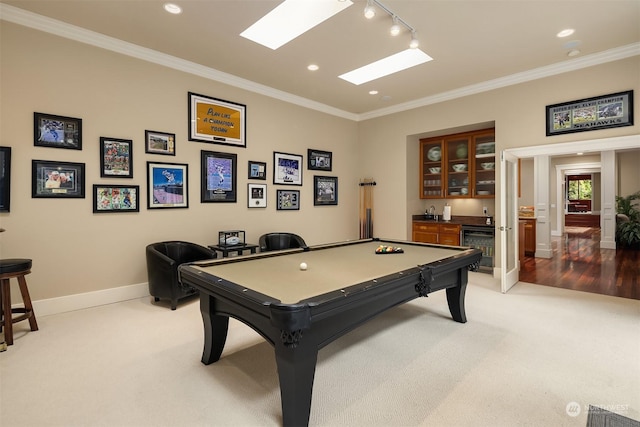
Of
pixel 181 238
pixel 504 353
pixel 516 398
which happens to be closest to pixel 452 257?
pixel 504 353

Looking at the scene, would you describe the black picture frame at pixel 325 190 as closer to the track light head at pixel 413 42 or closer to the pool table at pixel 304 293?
the pool table at pixel 304 293

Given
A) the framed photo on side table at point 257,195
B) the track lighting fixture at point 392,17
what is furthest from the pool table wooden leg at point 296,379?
the framed photo on side table at point 257,195

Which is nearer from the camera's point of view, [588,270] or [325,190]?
[588,270]

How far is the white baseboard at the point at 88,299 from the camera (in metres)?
Result: 3.35

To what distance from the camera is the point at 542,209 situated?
716 cm

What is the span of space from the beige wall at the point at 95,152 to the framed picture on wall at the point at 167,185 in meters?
0.07

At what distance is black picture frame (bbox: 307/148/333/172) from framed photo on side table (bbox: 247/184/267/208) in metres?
1.12

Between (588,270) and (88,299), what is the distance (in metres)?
7.59

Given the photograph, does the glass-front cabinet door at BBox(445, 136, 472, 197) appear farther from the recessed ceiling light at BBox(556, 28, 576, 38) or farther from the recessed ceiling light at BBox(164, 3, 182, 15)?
the recessed ceiling light at BBox(164, 3, 182, 15)

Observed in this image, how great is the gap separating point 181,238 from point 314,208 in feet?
8.17

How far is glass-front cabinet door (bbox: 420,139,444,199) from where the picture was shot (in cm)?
612

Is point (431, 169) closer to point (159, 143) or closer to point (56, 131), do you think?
point (159, 143)

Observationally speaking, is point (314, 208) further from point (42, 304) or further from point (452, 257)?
point (42, 304)

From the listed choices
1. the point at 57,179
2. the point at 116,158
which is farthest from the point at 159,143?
the point at 57,179
